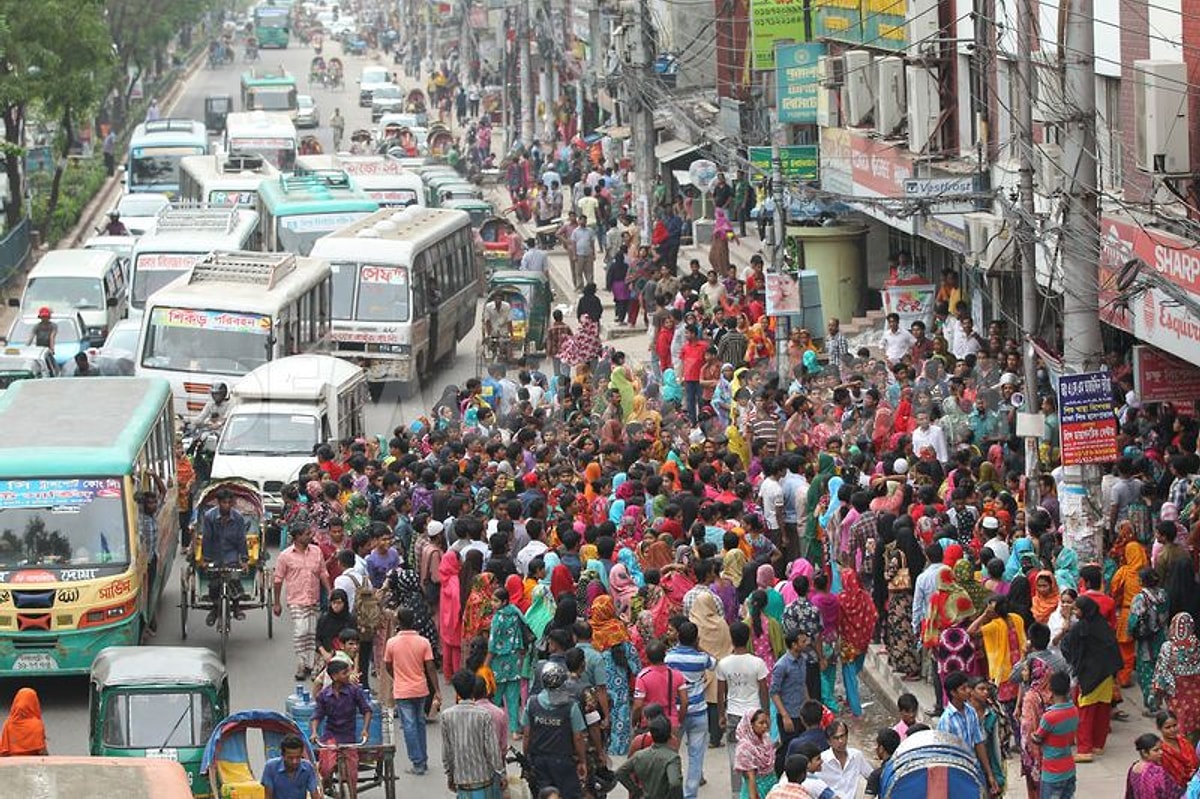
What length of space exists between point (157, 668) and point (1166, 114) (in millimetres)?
9947

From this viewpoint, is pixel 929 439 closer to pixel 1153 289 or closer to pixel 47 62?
pixel 1153 289

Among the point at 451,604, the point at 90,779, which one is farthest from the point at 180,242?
the point at 90,779

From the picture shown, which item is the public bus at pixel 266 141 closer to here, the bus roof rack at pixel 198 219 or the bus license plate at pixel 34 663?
the bus roof rack at pixel 198 219

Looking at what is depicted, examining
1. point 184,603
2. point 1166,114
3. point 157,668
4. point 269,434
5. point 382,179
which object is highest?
point 1166,114

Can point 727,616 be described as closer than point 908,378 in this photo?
Yes

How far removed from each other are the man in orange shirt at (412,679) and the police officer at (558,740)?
1.90 metres

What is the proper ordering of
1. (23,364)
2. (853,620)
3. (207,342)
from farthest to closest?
(23,364) < (207,342) < (853,620)

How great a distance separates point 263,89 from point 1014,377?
61.2 metres

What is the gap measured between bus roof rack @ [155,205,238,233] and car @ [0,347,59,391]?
6094 mm

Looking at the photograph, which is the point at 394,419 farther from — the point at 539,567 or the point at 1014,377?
the point at 539,567

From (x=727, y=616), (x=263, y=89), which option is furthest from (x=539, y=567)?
(x=263, y=89)

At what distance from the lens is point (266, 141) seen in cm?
5794

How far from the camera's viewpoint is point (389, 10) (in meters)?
150

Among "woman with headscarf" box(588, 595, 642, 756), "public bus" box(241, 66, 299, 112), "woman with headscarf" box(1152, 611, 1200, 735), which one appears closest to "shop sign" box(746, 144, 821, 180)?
"woman with headscarf" box(588, 595, 642, 756)
